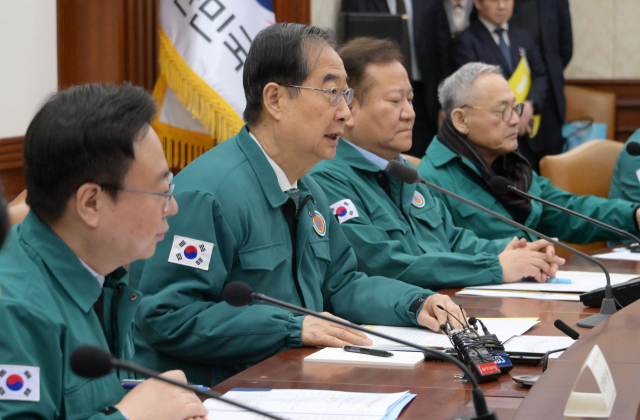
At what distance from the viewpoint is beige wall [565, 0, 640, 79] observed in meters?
5.81

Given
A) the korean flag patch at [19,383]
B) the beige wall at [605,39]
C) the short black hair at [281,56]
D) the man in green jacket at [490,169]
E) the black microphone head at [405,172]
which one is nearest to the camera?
the korean flag patch at [19,383]

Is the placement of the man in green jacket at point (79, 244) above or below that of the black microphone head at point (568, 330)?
above

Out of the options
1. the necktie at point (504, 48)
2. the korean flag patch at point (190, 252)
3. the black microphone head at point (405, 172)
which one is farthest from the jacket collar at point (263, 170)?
the necktie at point (504, 48)

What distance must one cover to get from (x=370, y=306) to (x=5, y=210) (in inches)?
52.2

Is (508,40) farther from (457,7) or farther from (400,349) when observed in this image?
(400,349)

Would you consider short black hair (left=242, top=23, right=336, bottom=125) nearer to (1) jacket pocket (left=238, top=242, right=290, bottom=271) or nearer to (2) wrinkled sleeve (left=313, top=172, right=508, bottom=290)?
(1) jacket pocket (left=238, top=242, right=290, bottom=271)

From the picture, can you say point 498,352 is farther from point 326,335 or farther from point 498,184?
point 498,184

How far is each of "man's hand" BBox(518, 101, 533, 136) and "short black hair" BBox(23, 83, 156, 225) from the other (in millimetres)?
3532

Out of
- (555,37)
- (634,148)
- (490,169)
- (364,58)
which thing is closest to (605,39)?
(555,37)

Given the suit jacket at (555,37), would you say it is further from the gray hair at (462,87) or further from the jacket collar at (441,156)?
the jacket collar at (441,156)

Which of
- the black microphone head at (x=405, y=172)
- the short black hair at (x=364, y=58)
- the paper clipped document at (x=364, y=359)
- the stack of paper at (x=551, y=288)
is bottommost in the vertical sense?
the stack of paper at (x=551, y=288)

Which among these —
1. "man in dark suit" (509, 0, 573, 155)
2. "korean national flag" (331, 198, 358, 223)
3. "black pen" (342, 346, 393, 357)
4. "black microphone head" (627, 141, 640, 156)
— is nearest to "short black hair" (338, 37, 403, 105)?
"korean national flag" (331, 198, 358, 223)

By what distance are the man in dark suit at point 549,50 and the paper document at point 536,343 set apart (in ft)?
11.2

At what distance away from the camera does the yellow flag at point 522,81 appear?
461cm
